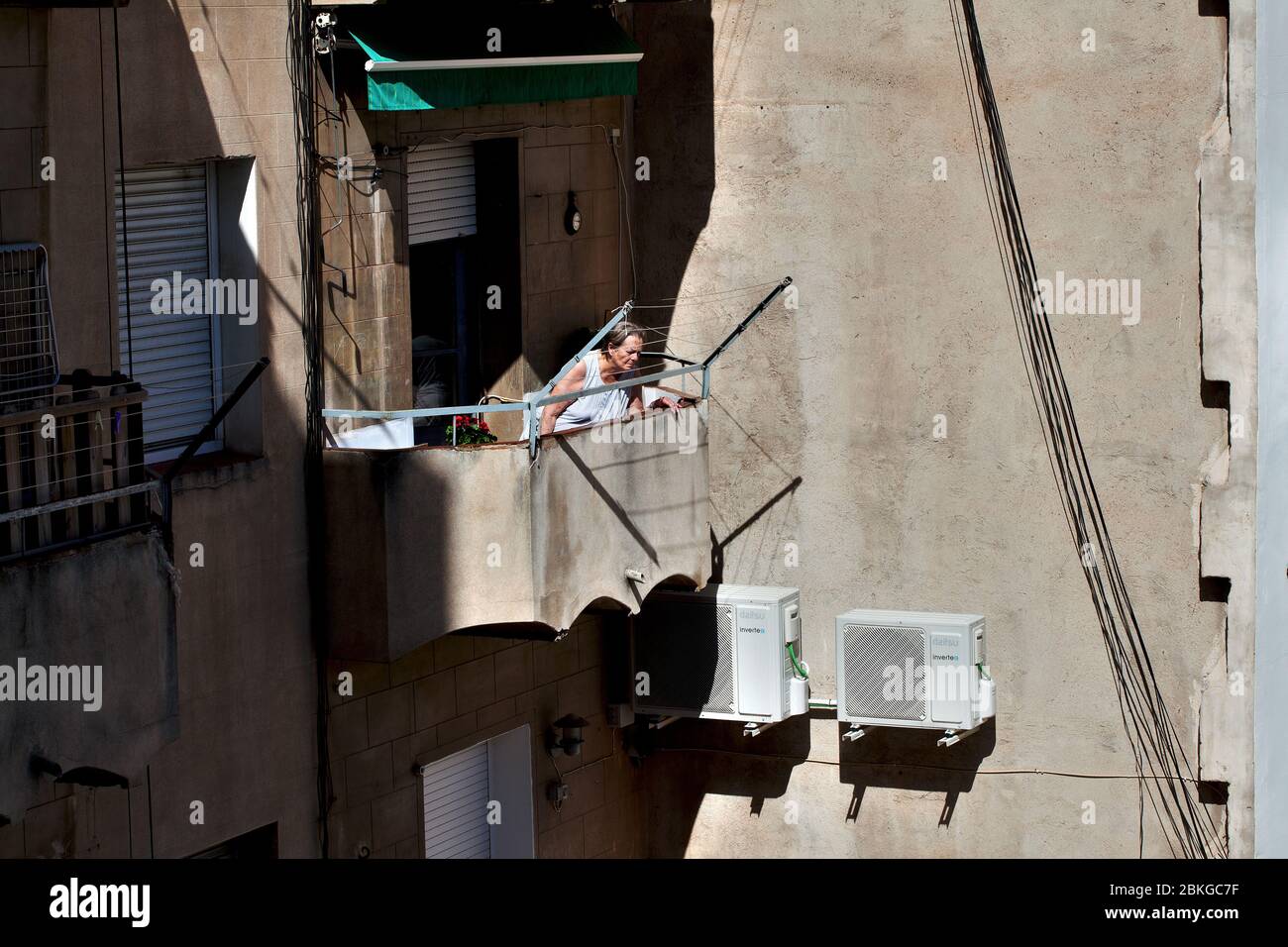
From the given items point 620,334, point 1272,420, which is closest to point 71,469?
point 620,334

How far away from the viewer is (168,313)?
14484 millimetres

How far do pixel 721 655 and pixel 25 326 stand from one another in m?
8.34

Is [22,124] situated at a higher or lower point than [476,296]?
higher

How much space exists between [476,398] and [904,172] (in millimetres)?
4131

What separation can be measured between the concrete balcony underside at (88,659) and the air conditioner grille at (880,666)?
749 centimetres

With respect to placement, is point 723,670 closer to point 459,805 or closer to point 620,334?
point 459,805

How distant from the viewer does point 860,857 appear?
18.9 meters

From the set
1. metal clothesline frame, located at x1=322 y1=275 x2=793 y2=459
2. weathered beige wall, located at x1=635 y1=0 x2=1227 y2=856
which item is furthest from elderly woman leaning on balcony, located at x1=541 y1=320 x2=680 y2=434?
weathered beige wall, located at x1=635 y1=0 x2=1227 y2=856

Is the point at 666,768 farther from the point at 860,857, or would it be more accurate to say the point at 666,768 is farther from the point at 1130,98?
the point at 1130,98

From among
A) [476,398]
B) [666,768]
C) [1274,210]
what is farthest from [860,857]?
[1274,210]

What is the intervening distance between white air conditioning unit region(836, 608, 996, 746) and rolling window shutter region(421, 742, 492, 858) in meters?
3.22

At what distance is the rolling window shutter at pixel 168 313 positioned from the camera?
14117mm

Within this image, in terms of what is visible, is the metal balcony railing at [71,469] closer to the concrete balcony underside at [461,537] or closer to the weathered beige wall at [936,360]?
the concrete balcony underside at [461,537]

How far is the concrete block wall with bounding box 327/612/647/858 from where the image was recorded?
16156 millimetres
